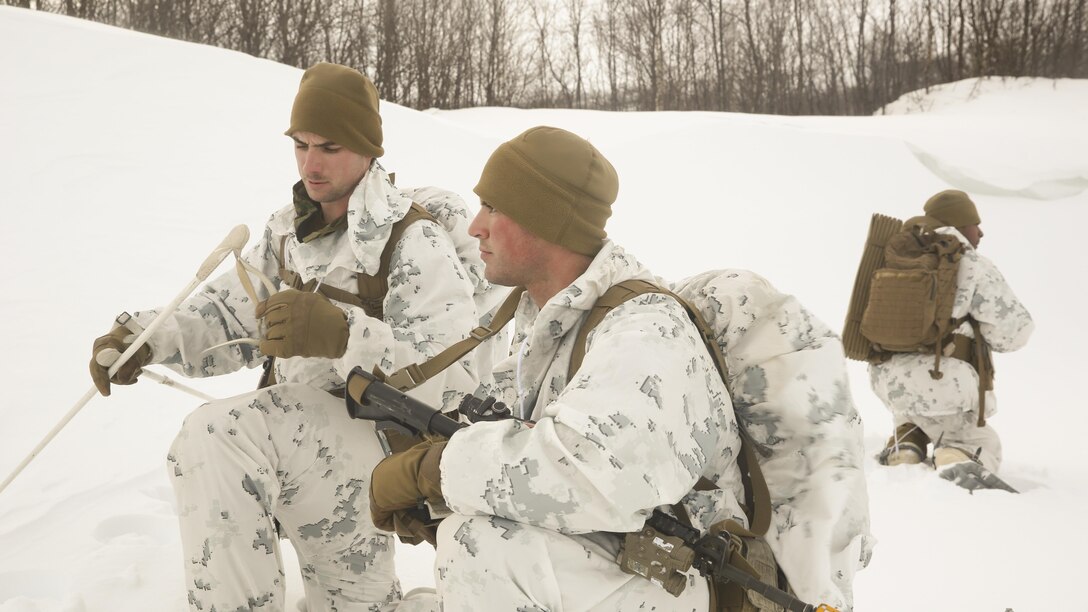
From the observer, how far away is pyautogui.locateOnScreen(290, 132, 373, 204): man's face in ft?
7.50

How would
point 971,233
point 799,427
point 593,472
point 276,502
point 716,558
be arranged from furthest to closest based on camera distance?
1. point 971,233
2. point 276,502
3. point 799,427
4. point 716,558
5. point 593,472

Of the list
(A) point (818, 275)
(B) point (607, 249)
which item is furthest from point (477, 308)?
(A) point (818, 275)

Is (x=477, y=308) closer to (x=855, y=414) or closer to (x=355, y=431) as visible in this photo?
(x=355, y=431)

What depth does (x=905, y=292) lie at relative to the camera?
4.09 m

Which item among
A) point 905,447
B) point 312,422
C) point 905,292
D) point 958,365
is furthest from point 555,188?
point 905,447

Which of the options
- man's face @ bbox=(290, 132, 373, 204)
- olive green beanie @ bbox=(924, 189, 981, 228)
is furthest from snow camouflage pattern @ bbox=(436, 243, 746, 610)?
olive green beanie @ bbox=(924, 189, 981, 228)

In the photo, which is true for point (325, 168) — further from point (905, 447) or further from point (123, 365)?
point (905, 447)

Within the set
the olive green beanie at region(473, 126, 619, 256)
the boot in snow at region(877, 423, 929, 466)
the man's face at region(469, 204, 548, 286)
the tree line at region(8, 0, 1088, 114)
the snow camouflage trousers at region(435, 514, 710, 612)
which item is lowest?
the boot in snow at region(877, 423, 929, 466)

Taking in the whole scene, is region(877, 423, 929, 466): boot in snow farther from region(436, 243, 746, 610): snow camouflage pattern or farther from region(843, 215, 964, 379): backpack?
region(436, 243, 746, 610): snow camouflage pattern

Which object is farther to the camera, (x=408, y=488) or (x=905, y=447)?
(x=905, y=447)

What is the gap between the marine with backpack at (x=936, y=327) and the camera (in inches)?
161

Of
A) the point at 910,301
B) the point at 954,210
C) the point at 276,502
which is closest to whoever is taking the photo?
the point at 276,502

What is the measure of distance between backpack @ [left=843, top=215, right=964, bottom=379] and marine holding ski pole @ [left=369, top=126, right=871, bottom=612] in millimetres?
2757

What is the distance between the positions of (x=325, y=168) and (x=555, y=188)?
35.0 inches
